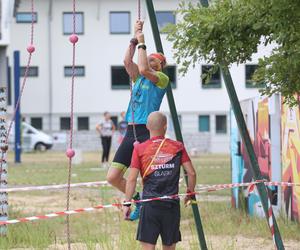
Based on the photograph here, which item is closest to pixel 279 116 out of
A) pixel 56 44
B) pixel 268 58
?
pixel 268 58

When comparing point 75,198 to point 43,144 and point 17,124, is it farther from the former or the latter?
point 43,144

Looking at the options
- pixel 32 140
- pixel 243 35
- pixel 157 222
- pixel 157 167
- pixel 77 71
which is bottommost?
pixel 32 140

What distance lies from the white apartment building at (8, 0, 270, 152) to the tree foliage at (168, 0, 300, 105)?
148 ft

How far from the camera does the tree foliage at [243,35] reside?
5.23 metres

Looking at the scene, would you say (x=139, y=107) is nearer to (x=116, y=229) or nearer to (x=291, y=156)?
(x=116, y=229)

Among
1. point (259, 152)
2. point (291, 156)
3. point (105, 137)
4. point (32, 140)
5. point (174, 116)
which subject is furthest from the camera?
point (32, 140)

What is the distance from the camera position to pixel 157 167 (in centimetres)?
586

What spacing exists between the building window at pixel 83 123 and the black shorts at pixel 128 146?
45692 millimetres

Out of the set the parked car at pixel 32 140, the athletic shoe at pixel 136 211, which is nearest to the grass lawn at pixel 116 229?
the athletic shoe at pixel 136 211

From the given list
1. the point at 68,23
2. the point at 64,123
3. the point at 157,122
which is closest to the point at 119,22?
the point at 68,23

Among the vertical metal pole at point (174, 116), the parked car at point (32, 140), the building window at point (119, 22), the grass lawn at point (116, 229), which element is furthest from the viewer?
the building window at point (119, 22)

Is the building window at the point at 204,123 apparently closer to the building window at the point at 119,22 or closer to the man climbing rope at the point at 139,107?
the building window at the point at 119,22

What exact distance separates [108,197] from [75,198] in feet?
4.79

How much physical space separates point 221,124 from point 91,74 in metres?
9.87
